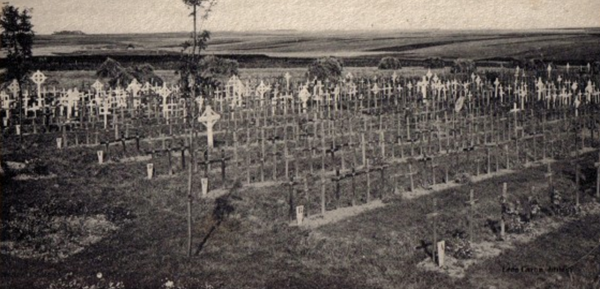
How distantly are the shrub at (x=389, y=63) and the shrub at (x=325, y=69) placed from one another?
11.3ft

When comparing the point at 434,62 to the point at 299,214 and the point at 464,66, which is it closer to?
the point at 464,66

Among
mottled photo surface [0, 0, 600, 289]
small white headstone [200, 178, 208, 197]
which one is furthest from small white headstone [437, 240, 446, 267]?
small white headstone [200, 178, 208, 197]

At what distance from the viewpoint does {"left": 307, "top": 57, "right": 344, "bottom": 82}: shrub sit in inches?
891

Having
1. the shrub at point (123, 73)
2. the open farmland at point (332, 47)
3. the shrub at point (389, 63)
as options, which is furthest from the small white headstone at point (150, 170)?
the shrub at point (389, 63)

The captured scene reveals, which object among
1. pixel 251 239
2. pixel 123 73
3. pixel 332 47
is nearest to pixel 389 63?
pixel 332 47

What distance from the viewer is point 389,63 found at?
2573 centimetres

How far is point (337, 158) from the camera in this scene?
47.8 feet

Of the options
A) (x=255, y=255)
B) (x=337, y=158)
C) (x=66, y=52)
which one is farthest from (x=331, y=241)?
(x=66, y=52)

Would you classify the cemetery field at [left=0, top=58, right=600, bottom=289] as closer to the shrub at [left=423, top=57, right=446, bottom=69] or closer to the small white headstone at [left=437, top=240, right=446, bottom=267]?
the small white headstone at [left=437, top=240, right=446, bottom=267]

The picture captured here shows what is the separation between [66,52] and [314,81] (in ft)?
30.3

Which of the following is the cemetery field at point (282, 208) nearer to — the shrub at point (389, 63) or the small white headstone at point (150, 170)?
the small white headstone at point (150, 170)

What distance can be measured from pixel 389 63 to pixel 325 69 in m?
4.45

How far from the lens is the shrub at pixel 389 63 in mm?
25652

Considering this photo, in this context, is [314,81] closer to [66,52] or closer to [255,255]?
[66,52]
